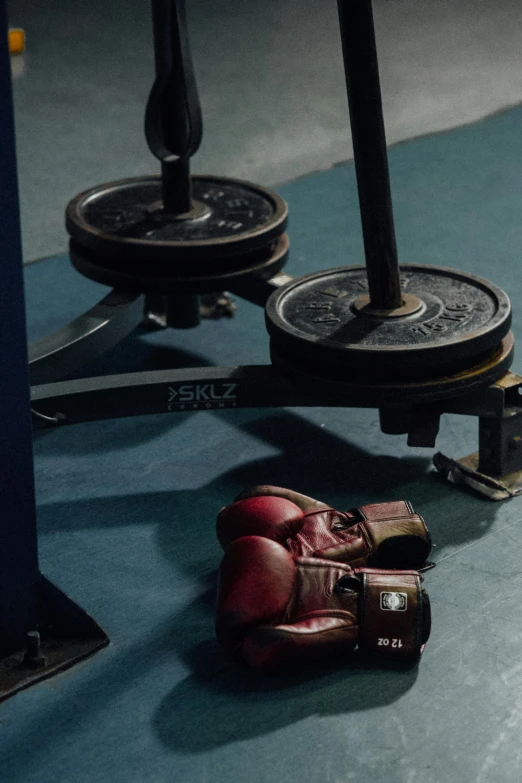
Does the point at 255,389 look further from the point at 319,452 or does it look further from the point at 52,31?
the point at 52,31

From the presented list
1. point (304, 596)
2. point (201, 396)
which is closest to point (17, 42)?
point (201, 396)

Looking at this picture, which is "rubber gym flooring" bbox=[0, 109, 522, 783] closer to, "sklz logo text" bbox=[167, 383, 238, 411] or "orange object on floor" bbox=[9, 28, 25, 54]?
"sklz logo text" bbox=[167, 383, 238, 411]

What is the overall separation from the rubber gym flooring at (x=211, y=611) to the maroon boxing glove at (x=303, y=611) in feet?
0.15

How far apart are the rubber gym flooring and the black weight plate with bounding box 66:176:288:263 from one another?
13.4 inches

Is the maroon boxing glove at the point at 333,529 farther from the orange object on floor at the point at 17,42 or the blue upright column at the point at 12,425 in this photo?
the orange object on floor at the point at 17,42

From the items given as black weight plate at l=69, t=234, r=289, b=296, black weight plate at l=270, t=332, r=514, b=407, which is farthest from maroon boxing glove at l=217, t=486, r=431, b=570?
black weight plate at l=69, t=234, r=289, b=296

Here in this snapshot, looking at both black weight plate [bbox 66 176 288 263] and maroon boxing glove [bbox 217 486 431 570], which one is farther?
black weight plate [bbox 66 176 288 263]

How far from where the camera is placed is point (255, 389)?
7.08 ft

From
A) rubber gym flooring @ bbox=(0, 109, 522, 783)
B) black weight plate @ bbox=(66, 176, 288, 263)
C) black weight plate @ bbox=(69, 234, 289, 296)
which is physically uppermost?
black weight plate @ bbox=(66, 176, 288, 263)

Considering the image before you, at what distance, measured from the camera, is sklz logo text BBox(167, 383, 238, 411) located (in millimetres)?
2170

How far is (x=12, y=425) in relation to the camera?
1589 mm

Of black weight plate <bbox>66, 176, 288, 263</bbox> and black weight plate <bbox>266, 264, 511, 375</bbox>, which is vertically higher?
black weight plate <bbox>66, 176, 288, 263</bbox>

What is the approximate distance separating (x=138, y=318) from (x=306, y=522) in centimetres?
85

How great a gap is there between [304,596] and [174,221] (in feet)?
3.73
